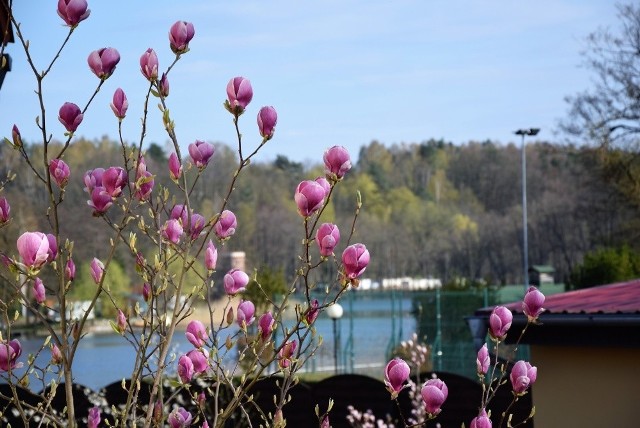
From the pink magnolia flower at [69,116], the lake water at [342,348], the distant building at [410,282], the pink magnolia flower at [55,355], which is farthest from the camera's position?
the distant building at [410,282]

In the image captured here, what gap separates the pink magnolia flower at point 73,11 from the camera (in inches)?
92.2

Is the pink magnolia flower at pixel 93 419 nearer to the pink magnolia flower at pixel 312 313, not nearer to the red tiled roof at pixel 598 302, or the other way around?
the pink magnolia flower at pixel 312 313

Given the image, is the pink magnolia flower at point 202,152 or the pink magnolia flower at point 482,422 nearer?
the pink magnolia flower at point 202,152

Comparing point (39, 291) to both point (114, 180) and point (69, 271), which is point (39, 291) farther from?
point (114, 180)

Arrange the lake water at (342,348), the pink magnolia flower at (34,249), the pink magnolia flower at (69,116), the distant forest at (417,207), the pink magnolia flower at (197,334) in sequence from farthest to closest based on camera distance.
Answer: the distant forest at (417,207) → the lake water at (342,348) → the pink magnolia flower at (197,334) → the pink magnolia flower at (69,116) → the pink magnolia flower at (34,249)

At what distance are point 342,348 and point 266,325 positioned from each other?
34285 millimetres

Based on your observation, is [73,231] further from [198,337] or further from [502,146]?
[502,146]

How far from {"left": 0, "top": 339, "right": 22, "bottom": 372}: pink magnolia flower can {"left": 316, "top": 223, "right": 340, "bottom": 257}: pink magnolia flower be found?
0.79 m

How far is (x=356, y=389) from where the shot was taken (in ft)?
39.1

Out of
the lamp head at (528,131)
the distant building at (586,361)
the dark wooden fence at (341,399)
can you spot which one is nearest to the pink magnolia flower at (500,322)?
the distant building at (586,361)

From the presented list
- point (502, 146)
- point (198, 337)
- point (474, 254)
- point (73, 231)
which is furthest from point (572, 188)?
point (198, 337)

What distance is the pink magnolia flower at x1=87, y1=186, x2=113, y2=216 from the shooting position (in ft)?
8.13

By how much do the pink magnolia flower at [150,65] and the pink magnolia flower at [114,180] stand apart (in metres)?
0.22

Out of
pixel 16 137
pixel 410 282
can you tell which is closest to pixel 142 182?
pixel 16 137
